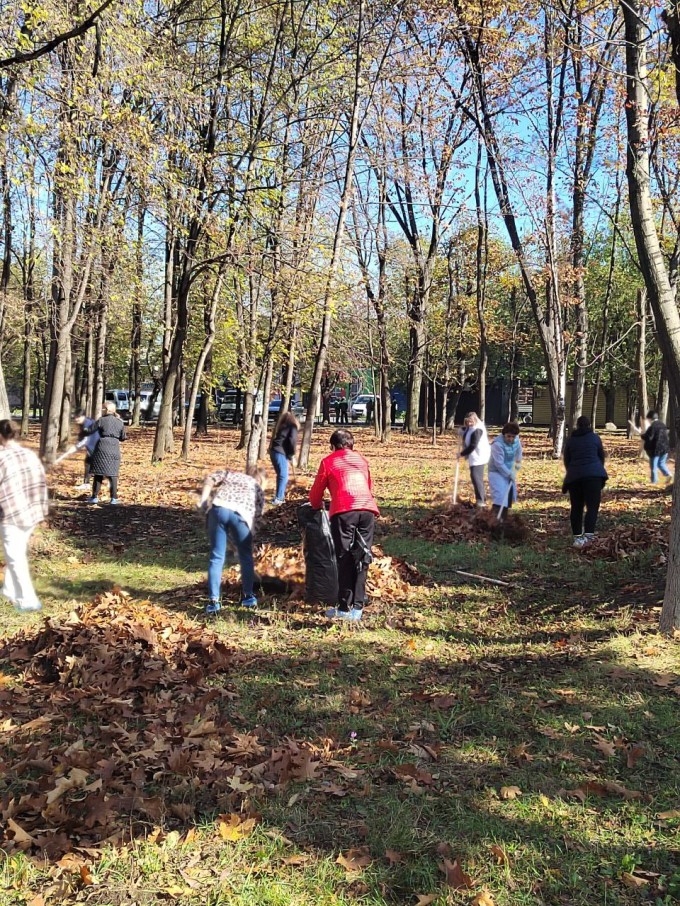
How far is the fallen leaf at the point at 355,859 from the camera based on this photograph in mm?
3290

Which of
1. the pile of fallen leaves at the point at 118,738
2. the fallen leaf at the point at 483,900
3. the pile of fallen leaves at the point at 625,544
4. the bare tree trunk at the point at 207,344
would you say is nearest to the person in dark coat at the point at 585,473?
the pile of fallen leaves at the point at 625,544

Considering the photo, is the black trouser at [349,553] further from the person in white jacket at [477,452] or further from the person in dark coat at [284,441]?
the person in white jacket at [477,452]

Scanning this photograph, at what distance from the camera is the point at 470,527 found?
10.9 m

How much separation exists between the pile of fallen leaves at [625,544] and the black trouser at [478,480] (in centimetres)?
254

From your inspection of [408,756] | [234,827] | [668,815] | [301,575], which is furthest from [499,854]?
[301,575]

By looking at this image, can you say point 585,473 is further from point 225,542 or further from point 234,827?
point 234,827

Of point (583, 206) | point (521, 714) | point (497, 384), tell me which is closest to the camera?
point (521, 714)

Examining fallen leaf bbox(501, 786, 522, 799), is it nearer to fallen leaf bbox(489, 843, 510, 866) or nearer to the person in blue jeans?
fallen leaf bbox(489, 843, 510, 866)

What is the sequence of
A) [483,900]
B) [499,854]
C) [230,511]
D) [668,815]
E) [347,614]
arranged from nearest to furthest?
[483,900] < [499,854] < [668,815] < [230,511] < [347,614]

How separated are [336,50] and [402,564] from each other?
54.3ft

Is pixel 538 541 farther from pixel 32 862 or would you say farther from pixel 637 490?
pixel 32 862

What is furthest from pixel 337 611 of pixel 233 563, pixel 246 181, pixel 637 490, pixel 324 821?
pixel 246 181

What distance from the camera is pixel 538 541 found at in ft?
34.1

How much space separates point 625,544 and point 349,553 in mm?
4167
